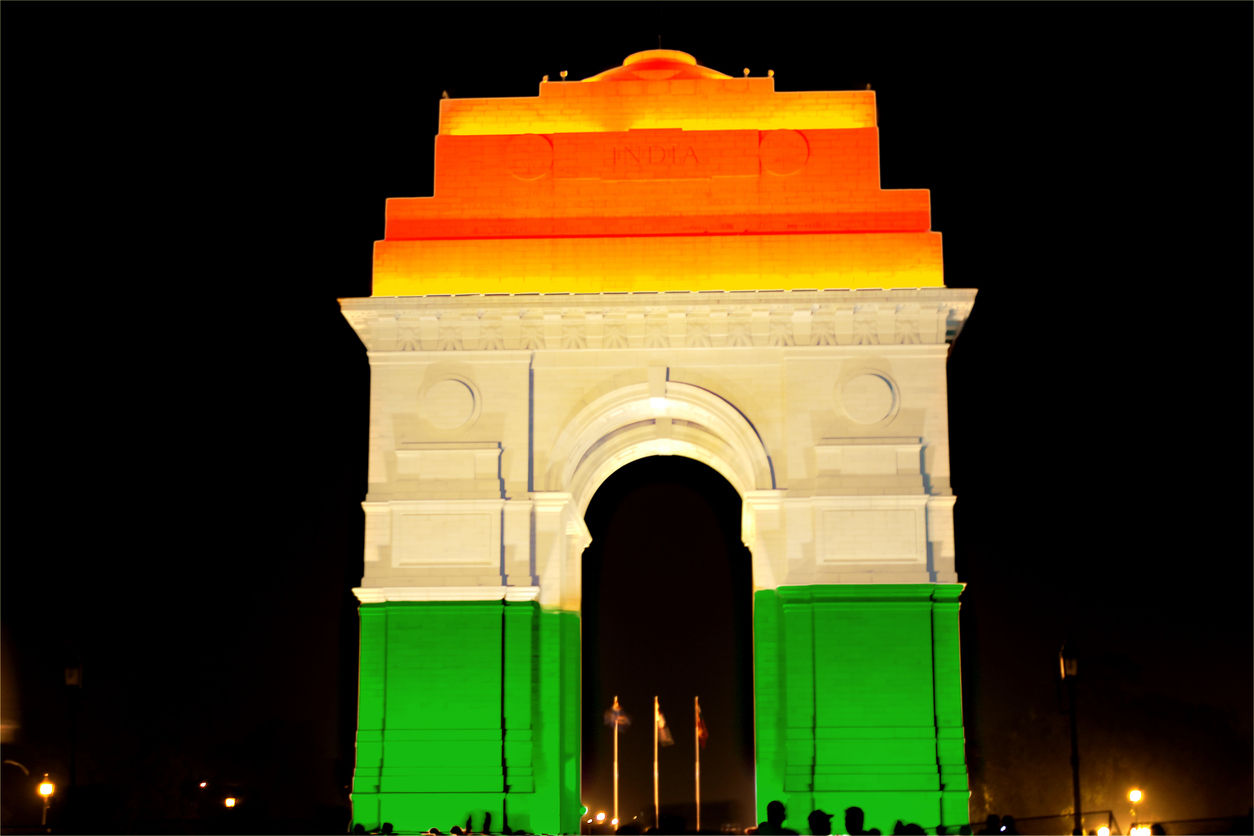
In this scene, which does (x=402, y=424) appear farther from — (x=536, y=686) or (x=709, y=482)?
(x=709, y=482)

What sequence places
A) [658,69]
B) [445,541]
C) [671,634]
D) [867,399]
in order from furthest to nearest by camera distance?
[671,634]
[658,69]
[867,399]
[445,541]

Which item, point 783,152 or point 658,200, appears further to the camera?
point 783,152

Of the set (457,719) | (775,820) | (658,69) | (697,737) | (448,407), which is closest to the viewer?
(775,820)

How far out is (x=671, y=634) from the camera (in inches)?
1607

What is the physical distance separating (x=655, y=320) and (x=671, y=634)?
42.7 feet

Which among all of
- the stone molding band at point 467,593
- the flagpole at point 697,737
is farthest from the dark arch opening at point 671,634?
the stone molding band at point 467,593

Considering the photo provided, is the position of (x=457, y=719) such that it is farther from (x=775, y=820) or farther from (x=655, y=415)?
(x=775, y=820)

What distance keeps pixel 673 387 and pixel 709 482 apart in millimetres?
10907

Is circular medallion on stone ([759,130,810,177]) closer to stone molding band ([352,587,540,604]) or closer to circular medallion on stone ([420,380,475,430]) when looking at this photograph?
circular medallion on stone ([420,380,475,430])

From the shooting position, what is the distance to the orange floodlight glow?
30141 mm

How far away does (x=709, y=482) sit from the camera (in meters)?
40.6

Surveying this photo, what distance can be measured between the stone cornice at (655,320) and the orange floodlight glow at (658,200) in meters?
0.56

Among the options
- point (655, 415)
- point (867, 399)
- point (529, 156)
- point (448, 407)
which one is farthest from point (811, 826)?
point (529, 156)

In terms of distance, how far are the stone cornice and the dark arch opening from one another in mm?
10362
